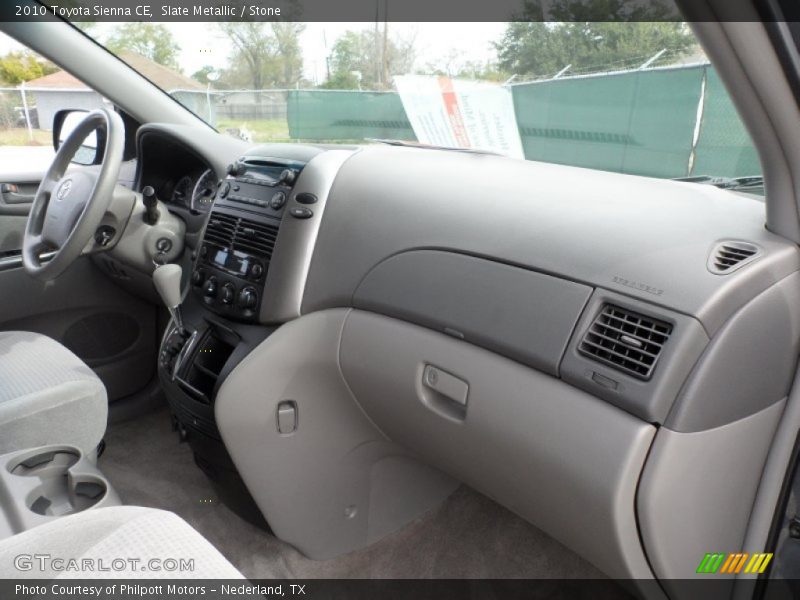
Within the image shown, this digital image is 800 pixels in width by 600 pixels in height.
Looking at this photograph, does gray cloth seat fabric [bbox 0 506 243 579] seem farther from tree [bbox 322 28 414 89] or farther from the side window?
the side window

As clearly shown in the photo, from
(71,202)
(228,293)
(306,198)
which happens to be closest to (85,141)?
(71,202)

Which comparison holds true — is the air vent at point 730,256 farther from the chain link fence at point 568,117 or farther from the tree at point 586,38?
the tree at point 586,38

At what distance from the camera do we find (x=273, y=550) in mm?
1885

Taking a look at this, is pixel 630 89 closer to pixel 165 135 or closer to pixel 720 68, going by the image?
pixel 720 68

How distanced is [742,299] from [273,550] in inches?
57.3

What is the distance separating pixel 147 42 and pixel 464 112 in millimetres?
1178

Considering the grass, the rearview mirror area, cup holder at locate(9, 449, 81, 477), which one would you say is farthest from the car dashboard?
the grass

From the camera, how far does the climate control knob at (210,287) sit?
177 cm

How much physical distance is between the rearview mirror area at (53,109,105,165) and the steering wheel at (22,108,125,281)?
0.39 metres

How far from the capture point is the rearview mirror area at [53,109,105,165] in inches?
94.0

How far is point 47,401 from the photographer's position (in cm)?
149

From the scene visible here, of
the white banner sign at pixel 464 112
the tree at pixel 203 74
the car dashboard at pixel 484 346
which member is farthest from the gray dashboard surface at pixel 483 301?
the tree at pixel 203 74

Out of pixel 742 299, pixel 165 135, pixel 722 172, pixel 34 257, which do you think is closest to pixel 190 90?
pixel 165 135

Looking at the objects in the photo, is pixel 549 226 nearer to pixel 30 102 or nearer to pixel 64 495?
pixel 64 495
